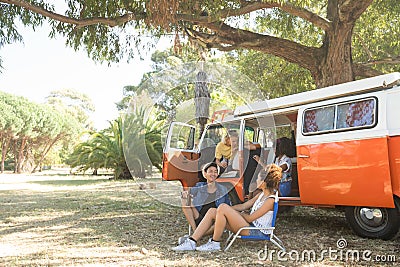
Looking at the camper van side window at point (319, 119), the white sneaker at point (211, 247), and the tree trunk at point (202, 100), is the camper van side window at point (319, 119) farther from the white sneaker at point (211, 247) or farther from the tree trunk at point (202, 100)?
the white sneaker at point (211, 247)

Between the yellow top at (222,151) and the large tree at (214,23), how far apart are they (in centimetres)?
254

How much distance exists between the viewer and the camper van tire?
568 cm

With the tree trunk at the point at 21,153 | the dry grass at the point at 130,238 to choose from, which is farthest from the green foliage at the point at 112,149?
the tree trunk at the point at 21,153

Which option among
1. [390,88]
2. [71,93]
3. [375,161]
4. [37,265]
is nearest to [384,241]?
[375,161]

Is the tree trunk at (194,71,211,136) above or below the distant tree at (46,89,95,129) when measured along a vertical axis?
below

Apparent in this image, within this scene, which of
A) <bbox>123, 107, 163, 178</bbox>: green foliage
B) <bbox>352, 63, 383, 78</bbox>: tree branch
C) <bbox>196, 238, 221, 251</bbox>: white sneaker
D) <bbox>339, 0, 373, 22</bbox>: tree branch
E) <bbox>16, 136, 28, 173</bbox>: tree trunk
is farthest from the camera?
<bbox>16, 136, 28, 173</bbox>: tree trunk

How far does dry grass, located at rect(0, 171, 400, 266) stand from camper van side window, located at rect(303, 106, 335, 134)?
170 centimetres

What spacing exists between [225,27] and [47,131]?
106 feet

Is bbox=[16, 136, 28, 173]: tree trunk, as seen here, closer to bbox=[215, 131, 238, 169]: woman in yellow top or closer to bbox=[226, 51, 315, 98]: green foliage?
bbox=[226, 51, 315, 98]: green foliage

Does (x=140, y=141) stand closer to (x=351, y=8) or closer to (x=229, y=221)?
(x=351, y=8)

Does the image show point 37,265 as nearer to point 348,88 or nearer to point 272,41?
point 348,88

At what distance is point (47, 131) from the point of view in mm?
38344

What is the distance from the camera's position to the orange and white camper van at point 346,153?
5516 millimetres

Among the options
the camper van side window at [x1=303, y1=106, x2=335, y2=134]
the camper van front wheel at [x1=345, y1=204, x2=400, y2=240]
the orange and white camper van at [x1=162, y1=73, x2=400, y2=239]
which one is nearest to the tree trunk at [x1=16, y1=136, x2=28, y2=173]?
the orange and white camper van at [x1=162, y1=73, x2=400, y2=239]
